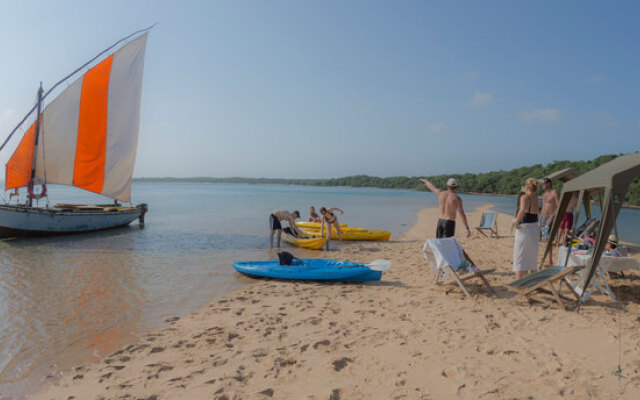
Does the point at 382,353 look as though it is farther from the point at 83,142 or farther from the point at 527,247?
the point at 83,142

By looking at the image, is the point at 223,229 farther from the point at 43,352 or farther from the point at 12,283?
the point at 43,352

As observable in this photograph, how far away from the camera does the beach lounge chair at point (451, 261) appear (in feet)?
19.7

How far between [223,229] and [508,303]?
1594cm

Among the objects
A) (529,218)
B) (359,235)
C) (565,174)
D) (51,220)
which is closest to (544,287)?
(529,218)

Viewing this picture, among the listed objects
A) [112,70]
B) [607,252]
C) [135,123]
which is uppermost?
[112,70]

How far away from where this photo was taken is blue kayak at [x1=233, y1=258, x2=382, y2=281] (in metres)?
7.28

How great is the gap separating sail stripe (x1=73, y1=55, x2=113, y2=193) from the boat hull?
5.00 feet

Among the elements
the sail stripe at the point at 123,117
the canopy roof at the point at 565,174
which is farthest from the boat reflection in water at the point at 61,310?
the canopy roof at the point at 565,174

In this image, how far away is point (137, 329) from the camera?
5465 millimetres

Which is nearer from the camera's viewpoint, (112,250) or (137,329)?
(137,329)

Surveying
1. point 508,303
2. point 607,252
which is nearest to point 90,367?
point 508,303

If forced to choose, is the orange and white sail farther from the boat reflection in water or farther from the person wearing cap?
the person wearing cap

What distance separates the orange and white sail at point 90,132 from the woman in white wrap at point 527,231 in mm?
16929

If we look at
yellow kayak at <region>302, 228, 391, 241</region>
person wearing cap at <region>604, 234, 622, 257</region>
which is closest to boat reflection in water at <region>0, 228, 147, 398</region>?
yellow kayak at <region>302, 228, 391, 241</region>
